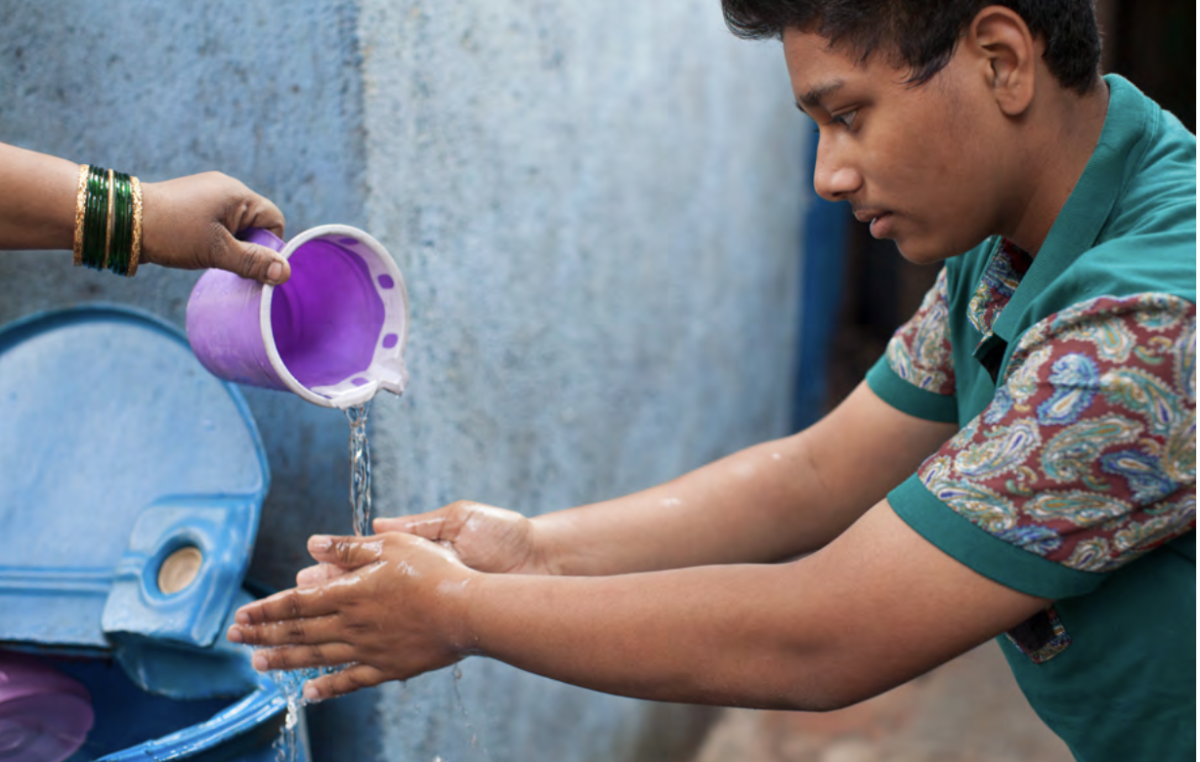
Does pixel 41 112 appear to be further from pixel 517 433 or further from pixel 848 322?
pixel 848 322

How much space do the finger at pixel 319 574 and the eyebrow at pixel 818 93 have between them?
0.97 m

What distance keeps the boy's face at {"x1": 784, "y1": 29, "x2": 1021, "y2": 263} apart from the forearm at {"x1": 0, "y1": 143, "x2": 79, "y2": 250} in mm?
1011

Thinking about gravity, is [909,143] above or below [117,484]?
above

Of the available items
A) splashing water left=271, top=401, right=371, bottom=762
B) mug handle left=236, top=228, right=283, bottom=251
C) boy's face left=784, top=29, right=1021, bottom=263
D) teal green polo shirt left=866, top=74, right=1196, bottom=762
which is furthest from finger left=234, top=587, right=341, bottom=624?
boy's face left=784, top=29, right=1021, bottom=263

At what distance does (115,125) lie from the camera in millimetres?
2021

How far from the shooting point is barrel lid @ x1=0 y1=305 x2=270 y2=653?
5.74 ft

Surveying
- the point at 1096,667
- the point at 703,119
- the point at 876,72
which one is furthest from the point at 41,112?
the point at 703,119

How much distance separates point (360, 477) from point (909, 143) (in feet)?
3.66

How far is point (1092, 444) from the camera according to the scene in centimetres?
113

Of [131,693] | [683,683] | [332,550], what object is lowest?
[131,693]

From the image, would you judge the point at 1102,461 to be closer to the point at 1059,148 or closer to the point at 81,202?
the point at 1059,148

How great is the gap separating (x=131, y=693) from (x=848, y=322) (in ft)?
19.8

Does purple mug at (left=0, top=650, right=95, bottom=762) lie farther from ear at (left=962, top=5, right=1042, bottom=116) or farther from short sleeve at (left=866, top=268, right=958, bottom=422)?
ear at (left=962, top=5, right=1042, bottom=116)

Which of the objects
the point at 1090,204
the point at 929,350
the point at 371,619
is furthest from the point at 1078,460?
the point at 371,619
